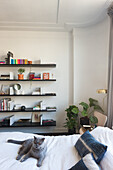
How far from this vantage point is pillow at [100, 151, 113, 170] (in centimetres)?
90

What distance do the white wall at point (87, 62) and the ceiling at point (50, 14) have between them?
258mm

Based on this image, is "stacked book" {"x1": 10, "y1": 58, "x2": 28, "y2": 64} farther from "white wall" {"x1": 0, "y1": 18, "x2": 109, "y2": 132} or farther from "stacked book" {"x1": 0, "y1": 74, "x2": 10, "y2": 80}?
"stacked book" {"x1": 0, "y1": 74, "x2": 10, "y2": 80}

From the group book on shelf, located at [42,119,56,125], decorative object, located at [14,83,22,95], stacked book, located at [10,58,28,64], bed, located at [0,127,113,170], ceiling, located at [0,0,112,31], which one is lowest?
book on shelf, located at [42,119,56,125]

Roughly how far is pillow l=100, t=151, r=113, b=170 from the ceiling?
2.40m

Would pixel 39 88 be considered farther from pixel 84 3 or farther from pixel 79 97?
pixel 84 3

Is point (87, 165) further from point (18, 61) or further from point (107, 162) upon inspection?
point (18, 61)

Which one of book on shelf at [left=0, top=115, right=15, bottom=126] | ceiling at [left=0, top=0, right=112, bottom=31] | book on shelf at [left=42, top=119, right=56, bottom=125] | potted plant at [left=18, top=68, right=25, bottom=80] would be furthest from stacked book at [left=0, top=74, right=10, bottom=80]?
book on shelf at [left=42, top=119, right=56, bottom=125]

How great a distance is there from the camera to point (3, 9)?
7.39ft

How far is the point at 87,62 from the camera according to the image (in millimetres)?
2984

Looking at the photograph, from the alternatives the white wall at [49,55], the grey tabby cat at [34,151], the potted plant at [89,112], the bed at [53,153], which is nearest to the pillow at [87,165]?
the bed at [53,153]

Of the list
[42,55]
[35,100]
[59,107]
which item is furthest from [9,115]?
[42,55]

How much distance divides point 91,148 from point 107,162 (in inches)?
6.9

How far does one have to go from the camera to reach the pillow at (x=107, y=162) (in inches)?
35.4

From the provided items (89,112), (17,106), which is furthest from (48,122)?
(89,112)
